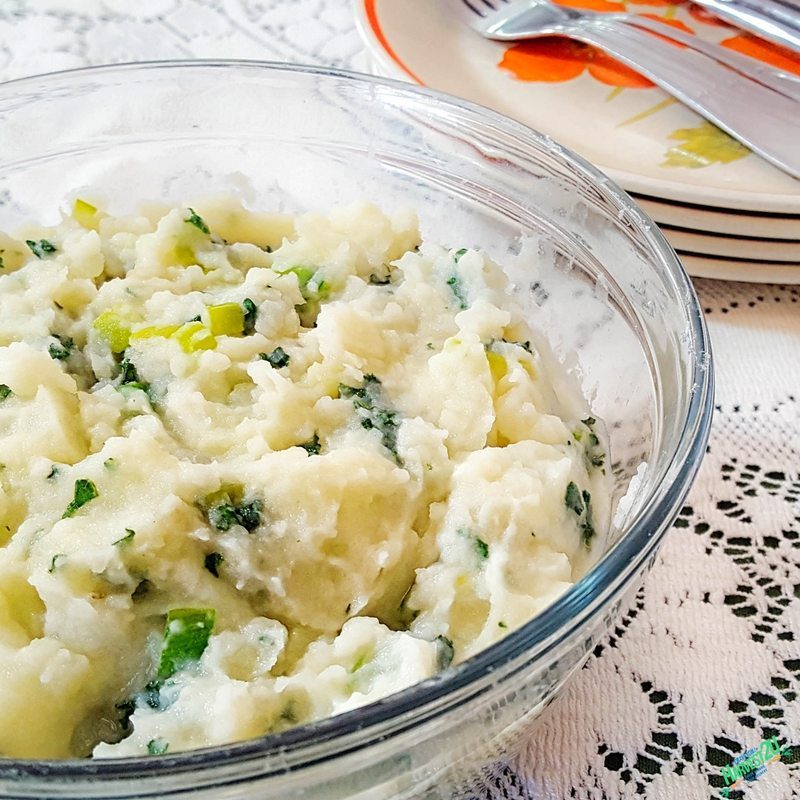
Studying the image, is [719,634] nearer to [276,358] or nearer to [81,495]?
[276,358]

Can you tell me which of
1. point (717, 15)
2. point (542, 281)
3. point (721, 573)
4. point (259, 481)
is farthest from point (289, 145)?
point (717, 15)

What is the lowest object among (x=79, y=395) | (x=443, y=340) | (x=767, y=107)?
(x=79, y=395)

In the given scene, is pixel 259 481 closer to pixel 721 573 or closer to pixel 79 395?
pixel 79 395

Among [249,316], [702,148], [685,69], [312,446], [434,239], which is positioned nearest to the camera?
[312,446]

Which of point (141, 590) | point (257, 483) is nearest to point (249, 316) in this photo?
point (257, 483)

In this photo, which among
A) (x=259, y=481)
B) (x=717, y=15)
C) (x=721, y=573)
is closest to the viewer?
(x=259, y=481)

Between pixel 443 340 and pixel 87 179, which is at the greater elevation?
pixel 443 340

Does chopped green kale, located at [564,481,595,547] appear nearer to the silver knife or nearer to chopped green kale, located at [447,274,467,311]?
chopped green kale, located at [447,274,467,311]
